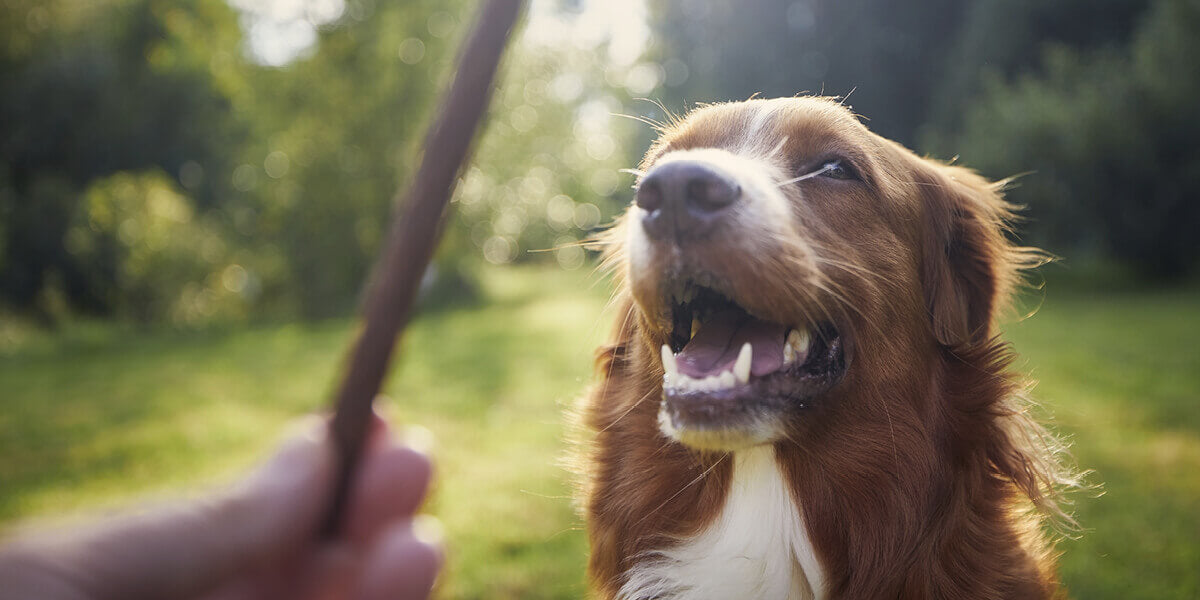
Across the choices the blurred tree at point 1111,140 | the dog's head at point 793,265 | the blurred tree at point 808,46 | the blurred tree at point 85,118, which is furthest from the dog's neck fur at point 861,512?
the blurred tree at point 85,118

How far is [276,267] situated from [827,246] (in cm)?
1824

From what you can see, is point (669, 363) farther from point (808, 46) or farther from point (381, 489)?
point (808, 46)

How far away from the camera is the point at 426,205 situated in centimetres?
97

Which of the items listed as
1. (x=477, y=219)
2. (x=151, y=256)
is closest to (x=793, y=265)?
(x=477, y=219)

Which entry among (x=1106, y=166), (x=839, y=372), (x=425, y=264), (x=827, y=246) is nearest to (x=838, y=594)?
(x=839, y=372)

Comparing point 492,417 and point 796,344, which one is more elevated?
point 796,344

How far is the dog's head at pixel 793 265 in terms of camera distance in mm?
2268

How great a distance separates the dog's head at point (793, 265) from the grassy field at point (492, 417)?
50 cm

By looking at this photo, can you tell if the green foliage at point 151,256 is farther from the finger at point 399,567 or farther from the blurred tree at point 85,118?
the finger at point 399,567

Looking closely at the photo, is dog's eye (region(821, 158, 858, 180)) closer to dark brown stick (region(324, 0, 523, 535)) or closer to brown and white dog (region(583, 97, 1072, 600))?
brown and white dog (region(583, 97, 1072, 600))

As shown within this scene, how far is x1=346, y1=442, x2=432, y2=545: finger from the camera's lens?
1109mm

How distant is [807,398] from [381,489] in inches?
65.2

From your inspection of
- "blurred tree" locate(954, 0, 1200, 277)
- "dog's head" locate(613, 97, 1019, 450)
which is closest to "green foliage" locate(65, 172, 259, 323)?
"blurred tree" locate(954, 0, 1200, 277)

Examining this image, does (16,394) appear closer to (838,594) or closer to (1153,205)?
(838,594)
